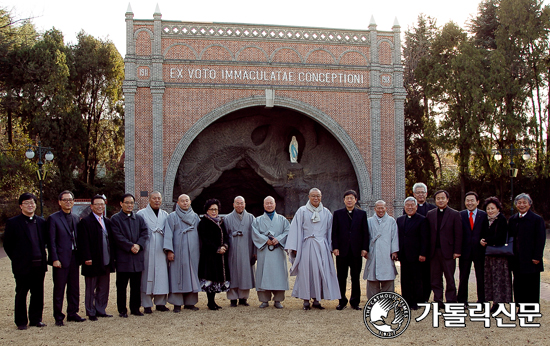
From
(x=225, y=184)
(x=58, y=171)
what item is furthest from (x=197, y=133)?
(x=58, y=171)

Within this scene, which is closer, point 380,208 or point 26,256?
point 26,256

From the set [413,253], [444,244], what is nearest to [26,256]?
[413,253]

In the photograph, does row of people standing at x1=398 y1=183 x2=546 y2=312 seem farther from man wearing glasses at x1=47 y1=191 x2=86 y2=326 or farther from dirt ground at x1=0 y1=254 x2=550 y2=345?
man wearing glasses at x1=47 y1=191 x2=86 y2=326

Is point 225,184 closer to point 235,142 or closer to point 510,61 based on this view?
point 235,142

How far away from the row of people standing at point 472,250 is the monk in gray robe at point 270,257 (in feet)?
5.63

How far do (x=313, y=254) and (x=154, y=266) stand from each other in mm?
2263

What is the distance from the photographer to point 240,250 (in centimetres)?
736

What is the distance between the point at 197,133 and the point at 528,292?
42.7ft

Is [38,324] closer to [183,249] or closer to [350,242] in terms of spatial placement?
[183,249]

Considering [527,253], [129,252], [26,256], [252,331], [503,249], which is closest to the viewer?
[252,331]

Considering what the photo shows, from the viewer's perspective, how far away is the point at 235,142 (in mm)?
19203

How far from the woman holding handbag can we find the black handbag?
1 centimetres

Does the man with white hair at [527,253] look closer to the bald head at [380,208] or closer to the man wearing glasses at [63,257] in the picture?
the bald head at [380,208]

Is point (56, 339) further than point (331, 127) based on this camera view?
No
